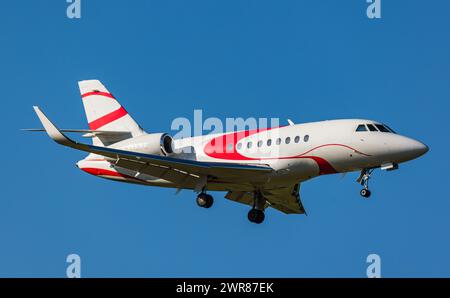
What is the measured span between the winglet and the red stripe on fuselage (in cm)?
861

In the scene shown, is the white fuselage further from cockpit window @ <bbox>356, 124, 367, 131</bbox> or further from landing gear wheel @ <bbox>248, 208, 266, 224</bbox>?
landing gear wheel @ <bbox>248, 208, 266, 224</bbox>

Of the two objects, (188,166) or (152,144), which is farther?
(152,144)

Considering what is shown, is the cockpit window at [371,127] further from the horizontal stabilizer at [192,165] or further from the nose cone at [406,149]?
the horizontal stabilizer at [192,165]

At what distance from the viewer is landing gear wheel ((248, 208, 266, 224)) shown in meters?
34.4

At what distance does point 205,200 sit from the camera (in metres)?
32.2

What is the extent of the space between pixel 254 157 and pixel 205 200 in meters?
2.29

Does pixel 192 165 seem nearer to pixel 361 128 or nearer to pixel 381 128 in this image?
pixel 361 128

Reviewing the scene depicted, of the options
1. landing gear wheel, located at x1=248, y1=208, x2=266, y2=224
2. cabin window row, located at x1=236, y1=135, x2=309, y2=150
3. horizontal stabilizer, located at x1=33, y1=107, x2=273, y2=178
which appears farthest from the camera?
landing gear wheel, located at x1=248, y1=208, x2=266, y2=224

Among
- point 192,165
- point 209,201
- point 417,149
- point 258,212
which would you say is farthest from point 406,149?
point 192,165

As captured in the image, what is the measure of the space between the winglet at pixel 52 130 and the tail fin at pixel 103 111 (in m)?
7.67

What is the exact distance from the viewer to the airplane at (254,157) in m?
31.1

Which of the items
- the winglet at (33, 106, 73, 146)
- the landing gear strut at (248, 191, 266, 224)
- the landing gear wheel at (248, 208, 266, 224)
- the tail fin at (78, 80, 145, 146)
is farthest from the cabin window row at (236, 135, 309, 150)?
the winglet at (33, 106, 73, 146)
